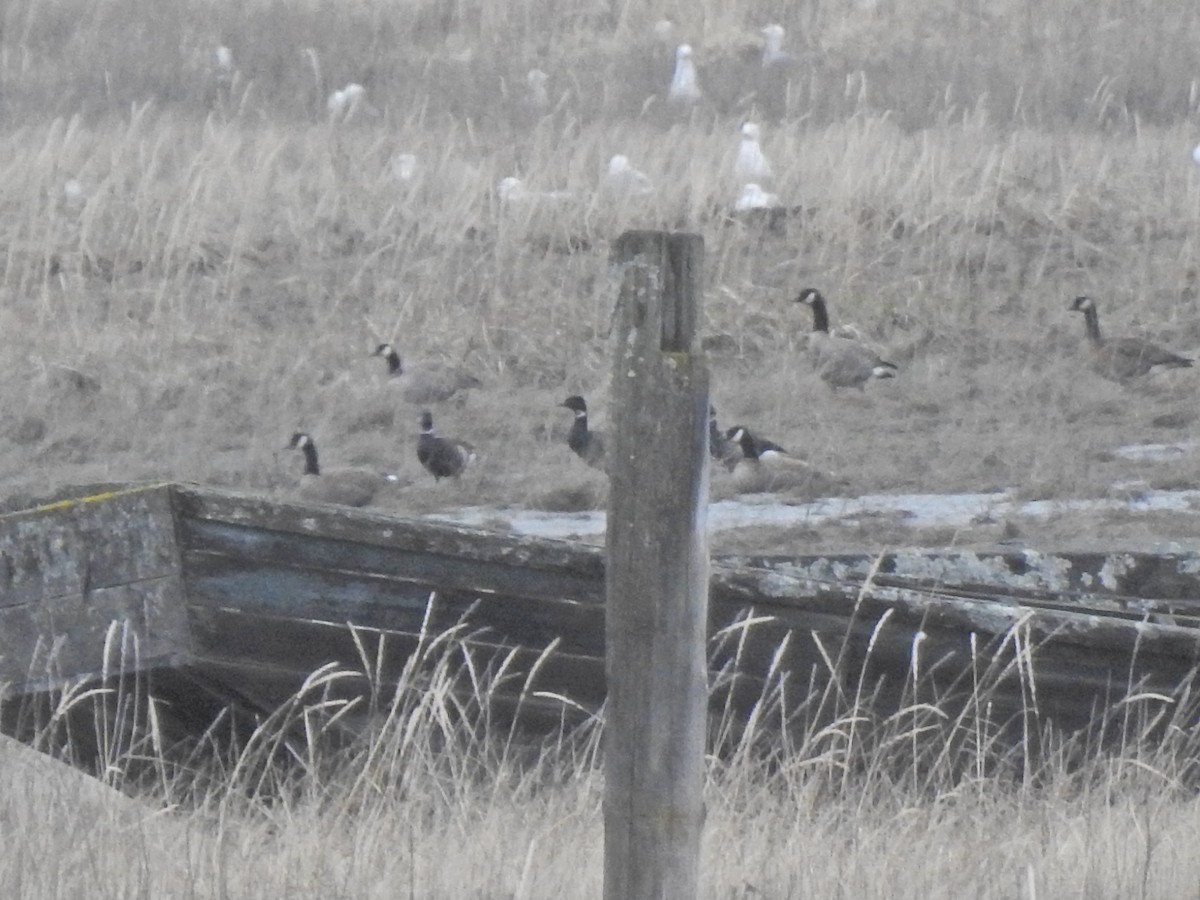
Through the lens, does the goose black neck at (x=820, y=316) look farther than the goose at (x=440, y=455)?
Yes

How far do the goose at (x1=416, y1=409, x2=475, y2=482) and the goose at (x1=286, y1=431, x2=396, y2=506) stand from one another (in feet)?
0.85

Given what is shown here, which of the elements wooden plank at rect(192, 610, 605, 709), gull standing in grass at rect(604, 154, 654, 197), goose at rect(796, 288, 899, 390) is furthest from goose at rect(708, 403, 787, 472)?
wooden plank at rect(192, 610, 605, 709)

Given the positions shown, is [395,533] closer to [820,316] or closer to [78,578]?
[78,578]

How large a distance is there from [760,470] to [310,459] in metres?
2.55

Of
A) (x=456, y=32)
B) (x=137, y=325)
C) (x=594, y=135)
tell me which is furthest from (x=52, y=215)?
(x=456, y=32)

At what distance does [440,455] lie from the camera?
1105 cm

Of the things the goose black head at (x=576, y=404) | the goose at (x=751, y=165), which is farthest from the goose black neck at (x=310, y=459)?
the goose at (x=751, y=165)

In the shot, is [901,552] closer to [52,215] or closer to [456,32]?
[52,215]

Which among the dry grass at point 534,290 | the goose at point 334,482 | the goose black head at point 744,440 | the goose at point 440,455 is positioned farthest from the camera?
the dry grass at point 534,290

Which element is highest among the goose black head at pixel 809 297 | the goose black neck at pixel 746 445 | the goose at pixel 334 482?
the goose black head at pixel 809 297

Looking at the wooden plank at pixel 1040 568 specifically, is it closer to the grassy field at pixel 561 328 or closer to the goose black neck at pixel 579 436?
the grassy field at pixel 561 328

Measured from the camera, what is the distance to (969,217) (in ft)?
47.8

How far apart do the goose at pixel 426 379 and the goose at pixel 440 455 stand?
1.13m

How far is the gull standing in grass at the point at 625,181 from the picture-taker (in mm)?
14938
